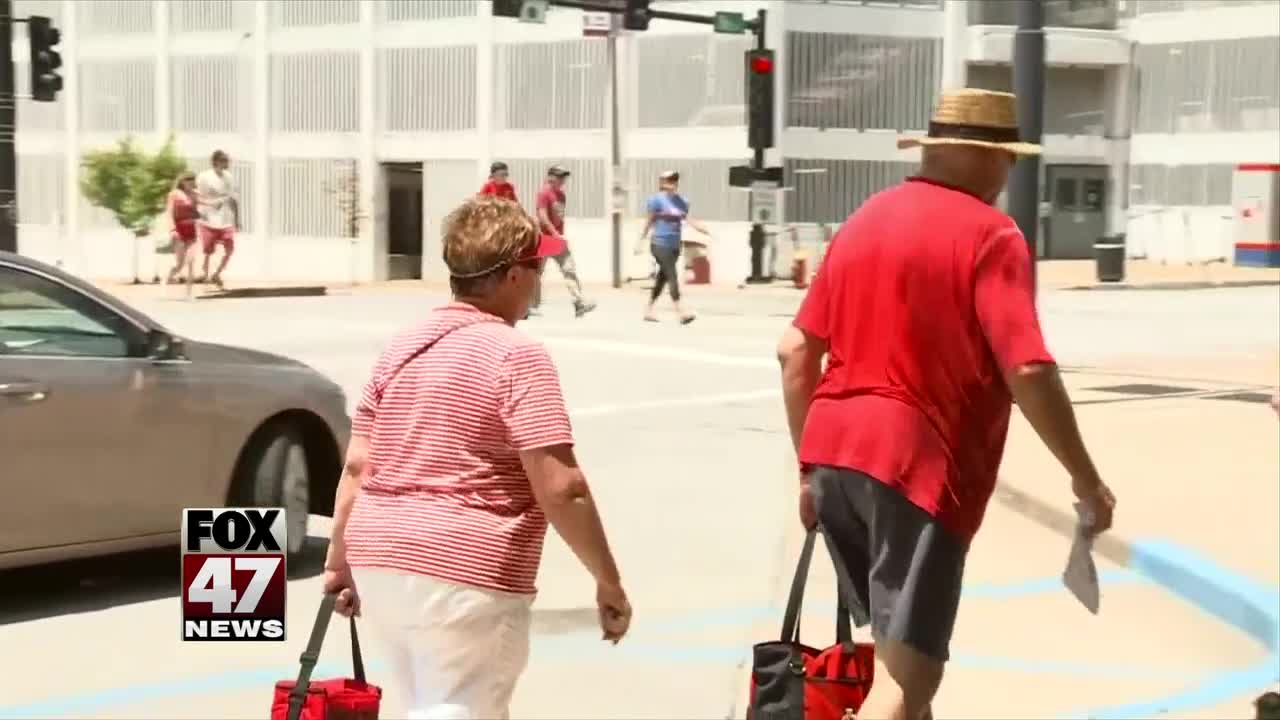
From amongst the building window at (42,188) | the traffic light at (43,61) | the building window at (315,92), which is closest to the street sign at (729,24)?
the building window at (315,92)

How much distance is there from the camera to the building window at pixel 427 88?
4900cm

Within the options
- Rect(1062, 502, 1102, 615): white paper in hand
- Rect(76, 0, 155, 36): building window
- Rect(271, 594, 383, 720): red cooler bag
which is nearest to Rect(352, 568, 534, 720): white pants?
Rect(271, 594, 383, 720): red cooler bag

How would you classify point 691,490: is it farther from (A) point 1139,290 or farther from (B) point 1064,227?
(B) point 1064,227

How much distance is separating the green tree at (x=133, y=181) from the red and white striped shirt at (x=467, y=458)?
40.6 m

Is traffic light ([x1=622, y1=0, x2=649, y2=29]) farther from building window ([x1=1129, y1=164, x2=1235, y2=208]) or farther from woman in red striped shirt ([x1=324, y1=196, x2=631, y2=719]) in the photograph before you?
woman in red striped shirt ([x1=324, y1=196, x2=631, y2=719])

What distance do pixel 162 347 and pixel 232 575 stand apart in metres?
1.78

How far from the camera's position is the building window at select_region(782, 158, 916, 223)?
4528cm

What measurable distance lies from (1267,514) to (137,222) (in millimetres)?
36658

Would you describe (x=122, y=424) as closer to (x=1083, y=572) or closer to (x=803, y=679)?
(x=803, y=679)

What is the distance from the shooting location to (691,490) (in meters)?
12.1

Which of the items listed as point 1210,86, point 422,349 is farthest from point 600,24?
point 422,349

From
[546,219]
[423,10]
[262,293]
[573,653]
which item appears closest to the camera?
[573,653]

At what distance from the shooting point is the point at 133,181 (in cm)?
4388

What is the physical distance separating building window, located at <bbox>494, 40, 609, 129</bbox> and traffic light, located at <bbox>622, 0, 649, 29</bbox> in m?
12.2
